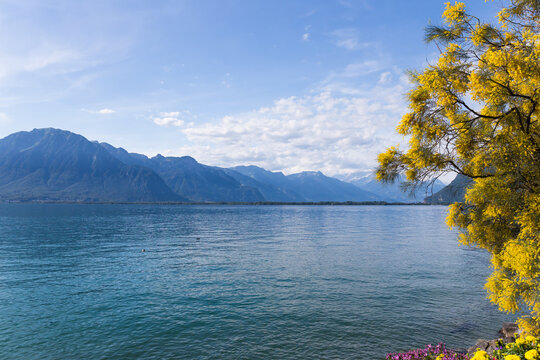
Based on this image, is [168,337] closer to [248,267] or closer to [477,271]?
[248,267]

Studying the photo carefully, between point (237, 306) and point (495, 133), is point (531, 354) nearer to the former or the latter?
point (495, 133)

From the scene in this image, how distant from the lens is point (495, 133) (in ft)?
49.9

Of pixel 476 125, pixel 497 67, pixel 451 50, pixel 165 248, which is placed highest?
pixel 451 50

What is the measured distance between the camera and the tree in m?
13.5

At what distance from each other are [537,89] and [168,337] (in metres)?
24.0

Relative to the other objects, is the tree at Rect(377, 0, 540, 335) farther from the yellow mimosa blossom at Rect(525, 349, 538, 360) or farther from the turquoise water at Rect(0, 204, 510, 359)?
the turquoise water at Rect(0, 204, 510, 359)

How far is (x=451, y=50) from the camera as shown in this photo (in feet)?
48.9

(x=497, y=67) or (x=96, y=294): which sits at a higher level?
(x=497, y=67)

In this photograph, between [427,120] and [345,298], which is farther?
[345,298]

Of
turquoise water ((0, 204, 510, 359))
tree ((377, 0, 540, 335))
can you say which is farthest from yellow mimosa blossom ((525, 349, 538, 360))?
turquoise water ((0, 204, 510, 359))

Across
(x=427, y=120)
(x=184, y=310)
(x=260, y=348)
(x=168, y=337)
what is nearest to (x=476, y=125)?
(x=427, y=120)

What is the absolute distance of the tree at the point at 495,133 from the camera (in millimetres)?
13516

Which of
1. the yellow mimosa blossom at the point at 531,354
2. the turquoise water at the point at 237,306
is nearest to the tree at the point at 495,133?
the yellow mimosa blossom at the point at 531,354

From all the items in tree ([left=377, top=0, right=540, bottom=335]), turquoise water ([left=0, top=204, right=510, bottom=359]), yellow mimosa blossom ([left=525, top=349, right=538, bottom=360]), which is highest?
tree ([left=377, top=0, right=540, bottom=335])
